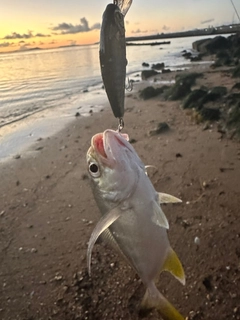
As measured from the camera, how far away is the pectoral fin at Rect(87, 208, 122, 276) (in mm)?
2289

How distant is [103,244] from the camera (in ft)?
17.1

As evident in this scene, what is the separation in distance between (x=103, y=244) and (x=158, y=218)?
2778mm

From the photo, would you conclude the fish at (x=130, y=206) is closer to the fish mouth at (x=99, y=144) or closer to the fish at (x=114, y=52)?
the fish mouth at (x=99, y=144)

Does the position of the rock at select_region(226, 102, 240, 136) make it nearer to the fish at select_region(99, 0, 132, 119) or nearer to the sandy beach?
the sandy beach

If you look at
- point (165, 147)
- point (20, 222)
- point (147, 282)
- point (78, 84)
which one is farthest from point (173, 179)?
point (78, 84)

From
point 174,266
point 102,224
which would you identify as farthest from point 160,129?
point 102,224

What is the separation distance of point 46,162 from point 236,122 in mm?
4861

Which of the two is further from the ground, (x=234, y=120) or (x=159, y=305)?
(x=159, y=305)

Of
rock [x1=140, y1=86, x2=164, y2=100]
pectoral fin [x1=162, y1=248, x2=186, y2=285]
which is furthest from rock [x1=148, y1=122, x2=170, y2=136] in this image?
pectoral fin [x1=162, y1=248, x2=186, y2=285]

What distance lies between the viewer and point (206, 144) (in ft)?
27.7

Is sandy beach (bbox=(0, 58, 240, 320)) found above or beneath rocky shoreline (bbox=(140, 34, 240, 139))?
beneath

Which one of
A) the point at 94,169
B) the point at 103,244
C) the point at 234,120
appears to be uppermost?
the point at 94,169

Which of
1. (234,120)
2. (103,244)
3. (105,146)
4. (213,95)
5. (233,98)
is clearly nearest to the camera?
(105,146)

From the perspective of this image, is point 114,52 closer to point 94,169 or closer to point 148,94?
point 94,169
